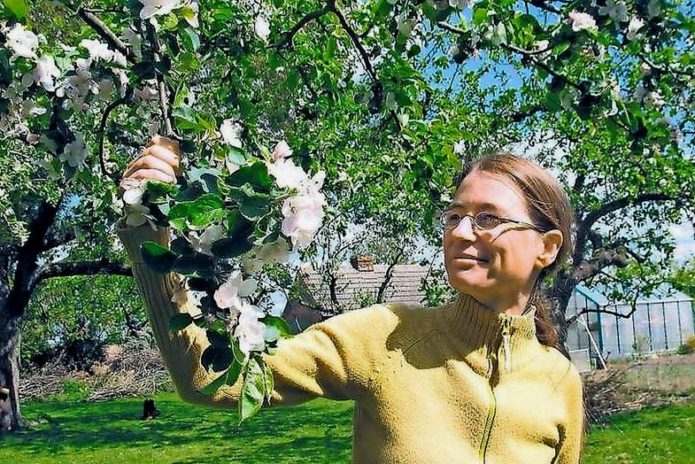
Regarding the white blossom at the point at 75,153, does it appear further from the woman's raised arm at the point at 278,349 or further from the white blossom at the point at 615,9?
the white blossom at the point at 615,9

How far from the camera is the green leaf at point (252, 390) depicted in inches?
41.9

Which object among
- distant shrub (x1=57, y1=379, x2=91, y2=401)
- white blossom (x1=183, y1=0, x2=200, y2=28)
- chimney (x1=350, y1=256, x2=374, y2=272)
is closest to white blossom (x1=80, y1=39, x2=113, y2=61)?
white blossom (x1=183, y1=0, x2=200, y2=28)

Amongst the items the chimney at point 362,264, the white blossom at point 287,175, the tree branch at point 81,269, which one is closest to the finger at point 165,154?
the white blossom at point 287,175

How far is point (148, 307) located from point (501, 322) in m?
0.68

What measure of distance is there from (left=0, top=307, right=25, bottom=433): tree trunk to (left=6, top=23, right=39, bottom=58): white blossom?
33.5 ft

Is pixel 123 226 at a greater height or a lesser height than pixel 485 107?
lesser

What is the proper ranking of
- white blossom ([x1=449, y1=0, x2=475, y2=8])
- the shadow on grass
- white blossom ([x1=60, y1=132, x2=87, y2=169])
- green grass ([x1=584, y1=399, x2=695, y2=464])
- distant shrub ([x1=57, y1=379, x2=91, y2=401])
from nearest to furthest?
white blossom ([x1=60, y1=132, x2=87, y2=169]) → white blossom ([x1=449, y1=0, x2=475, y2=8]) → green grass ([x1=584, y1=399, x2=695, y2=464]) → the shadow on grass → distant shrub ([x1=57, y1=379, x2=91, y2=401])

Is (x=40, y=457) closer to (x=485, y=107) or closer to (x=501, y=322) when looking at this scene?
(x=485, y=107)

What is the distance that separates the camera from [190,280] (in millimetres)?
1137

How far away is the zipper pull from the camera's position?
1630mm

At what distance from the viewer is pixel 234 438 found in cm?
1077

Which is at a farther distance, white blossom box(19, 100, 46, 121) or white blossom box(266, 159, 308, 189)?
white blossom box(19, 100, 46, 121)

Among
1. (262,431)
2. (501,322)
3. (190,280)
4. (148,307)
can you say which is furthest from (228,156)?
(262,431)

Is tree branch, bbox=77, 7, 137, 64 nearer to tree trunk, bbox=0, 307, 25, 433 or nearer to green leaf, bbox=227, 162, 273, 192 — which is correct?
green leaf, bbox=227, 162, 273, 192
